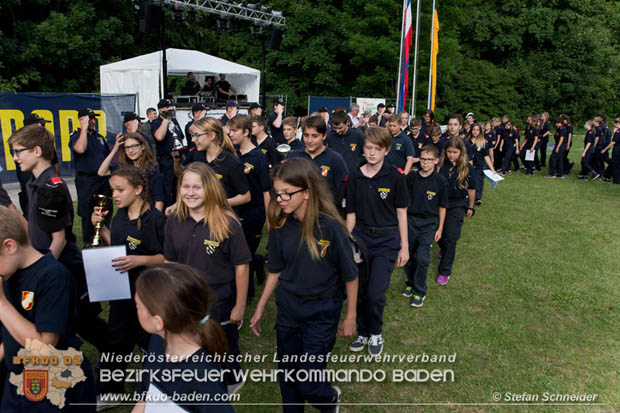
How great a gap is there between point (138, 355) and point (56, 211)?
168 centimetres

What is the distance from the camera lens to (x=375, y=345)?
453 cm

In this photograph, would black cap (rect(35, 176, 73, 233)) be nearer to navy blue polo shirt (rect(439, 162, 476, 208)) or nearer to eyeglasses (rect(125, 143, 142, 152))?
eyeglasses (rect(125, 143, 142, 152))

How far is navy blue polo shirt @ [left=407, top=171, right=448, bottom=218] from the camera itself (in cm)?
561

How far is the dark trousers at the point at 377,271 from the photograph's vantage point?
4.33 metres

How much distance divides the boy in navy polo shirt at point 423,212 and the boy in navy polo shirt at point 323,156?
0.98m

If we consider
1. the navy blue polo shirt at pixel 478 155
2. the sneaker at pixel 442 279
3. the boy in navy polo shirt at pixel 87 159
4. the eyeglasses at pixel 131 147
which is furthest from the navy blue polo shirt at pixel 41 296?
the navy blue polo shirt at pixel 478 155

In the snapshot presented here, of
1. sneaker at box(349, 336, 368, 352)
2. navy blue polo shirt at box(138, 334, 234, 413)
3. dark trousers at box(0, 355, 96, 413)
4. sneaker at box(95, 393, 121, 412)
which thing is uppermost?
navy blue polo shirt at box(138, 334, 234, 413)

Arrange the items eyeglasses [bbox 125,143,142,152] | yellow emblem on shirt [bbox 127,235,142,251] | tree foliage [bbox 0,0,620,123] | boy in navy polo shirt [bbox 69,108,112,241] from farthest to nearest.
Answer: tree foliage [bbox 0,0,620,123] < boy in navy polo shirt [bbox 69,108,112,241] < eyeglasses [bbox 125,143,142,152] < yellow emblem on shirt [bbox 127,235,142,251]

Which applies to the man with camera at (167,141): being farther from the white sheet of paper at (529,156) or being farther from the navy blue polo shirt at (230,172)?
the white sheet of paper at (529,156)

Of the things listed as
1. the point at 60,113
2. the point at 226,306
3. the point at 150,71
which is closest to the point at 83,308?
the point at 226,306

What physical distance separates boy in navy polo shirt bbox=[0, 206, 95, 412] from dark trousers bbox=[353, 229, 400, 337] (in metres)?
2.57

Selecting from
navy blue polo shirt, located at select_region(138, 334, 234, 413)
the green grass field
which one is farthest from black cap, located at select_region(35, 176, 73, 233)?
navy blue polo shirt, located at select_region(138, 334, 234, 413)

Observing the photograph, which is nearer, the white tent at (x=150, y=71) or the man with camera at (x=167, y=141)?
the man with camera at (x=167, y=141)

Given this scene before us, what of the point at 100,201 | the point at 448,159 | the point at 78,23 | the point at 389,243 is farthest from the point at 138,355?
A: the point at 78,23
